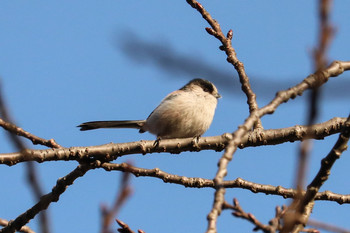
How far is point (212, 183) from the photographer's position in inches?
145

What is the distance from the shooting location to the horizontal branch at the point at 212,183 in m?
3.65

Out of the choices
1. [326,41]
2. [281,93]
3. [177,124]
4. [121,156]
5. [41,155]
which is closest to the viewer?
[326,41]

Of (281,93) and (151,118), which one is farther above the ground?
(151,118)

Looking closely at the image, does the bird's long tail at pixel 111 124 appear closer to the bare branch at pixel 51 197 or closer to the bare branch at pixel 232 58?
the bare branch at pixel 51 197

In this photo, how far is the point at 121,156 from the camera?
3.94 m

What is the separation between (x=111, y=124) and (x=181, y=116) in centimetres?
105

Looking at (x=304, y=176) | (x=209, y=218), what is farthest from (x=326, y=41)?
(x=209, y=218)

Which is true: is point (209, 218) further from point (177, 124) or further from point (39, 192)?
point (177, 124)

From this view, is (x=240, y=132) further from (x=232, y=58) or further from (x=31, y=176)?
(x=232, y=58)

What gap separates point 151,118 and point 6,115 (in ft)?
17.3

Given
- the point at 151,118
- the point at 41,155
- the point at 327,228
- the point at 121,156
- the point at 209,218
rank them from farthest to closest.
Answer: the point at 151,118 → the point at 121,156 → the point at 41,155 → the point at 327,228 → the point at 209,218

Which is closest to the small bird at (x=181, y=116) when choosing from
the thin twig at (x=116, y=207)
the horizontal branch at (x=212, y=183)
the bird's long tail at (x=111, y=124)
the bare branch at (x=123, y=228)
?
the bird's long tail at (x=111, y=124)

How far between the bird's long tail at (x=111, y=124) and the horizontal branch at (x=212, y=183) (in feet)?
7.10

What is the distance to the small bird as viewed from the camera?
19.4 ft
